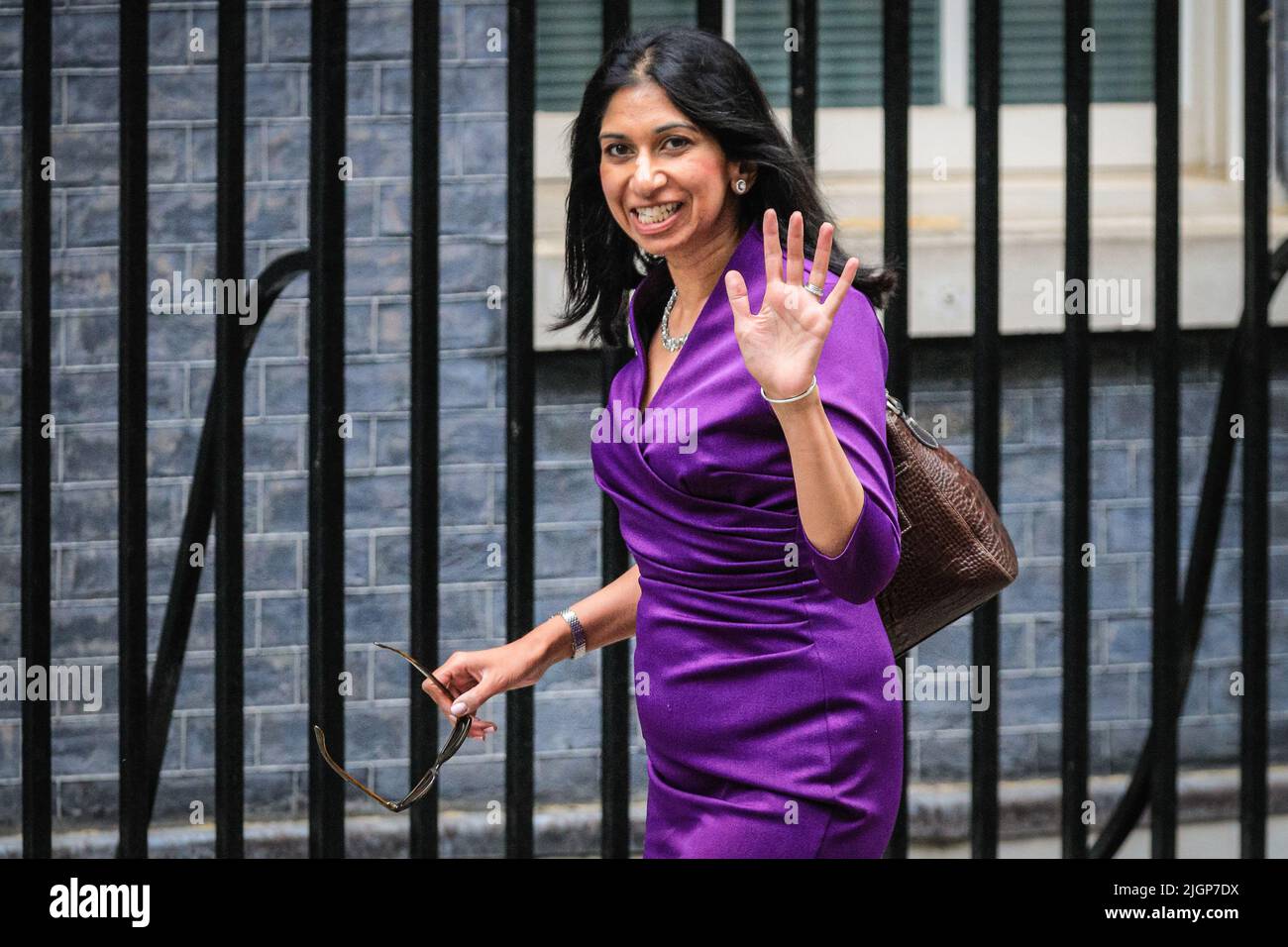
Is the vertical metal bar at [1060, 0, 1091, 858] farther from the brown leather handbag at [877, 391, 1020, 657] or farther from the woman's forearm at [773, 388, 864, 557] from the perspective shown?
the woman's forearm at [773, 388, 864, 557]

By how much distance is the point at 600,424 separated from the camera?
2.35m

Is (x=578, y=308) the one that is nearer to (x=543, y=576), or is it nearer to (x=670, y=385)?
(x=670, y=385)

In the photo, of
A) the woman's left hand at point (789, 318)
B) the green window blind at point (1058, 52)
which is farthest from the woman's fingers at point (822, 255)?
the green window blind at point (1058, 52)

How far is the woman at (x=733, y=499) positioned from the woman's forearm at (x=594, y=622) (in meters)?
0.21

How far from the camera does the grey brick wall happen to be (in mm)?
4852

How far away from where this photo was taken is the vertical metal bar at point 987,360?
3018mm

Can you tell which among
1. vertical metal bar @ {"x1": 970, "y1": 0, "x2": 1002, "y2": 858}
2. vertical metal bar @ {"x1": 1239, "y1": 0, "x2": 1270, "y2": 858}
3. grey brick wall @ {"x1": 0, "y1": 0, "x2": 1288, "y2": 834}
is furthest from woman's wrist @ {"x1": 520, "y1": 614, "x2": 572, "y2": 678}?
grey brick wall @ {"x1": 0, "y1": 0, "x2": 1288, "y2": 834}

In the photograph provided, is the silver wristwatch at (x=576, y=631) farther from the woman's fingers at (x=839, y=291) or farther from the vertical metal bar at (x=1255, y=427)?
the vertical metal bar at (x=1255, y=427)

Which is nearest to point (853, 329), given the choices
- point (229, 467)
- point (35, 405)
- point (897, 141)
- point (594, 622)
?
point (594, 622)

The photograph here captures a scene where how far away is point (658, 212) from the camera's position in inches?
86.2

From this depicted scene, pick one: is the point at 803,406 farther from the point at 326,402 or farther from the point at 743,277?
the point at 326,402

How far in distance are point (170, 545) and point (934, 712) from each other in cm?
235

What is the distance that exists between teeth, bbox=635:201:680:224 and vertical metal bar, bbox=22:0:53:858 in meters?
1.28

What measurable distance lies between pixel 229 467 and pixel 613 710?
812 millimetres
